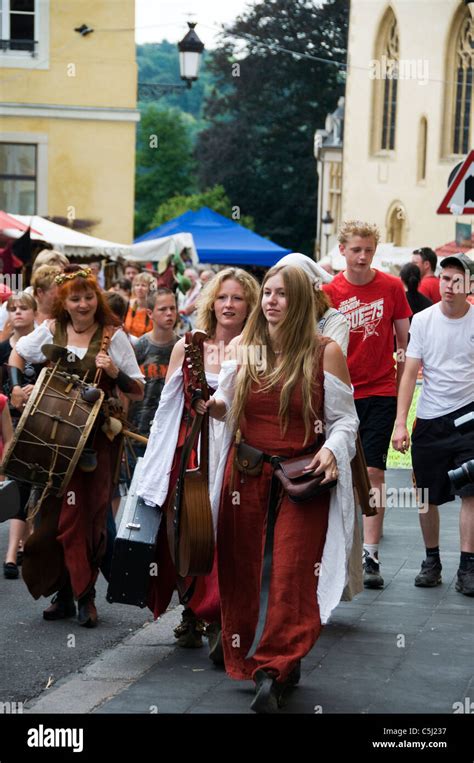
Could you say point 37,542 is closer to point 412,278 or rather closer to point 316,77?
point 412,278

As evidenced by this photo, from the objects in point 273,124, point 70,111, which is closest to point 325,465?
point 70,111

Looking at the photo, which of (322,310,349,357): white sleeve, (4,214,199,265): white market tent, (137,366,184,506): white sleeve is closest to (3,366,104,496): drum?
(137,366,184,506): white sleeve

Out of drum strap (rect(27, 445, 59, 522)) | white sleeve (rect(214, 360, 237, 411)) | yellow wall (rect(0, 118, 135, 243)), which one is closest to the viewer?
white sleeve (rect(214, 360, 237, 411))

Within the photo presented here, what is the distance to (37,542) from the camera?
755 cm

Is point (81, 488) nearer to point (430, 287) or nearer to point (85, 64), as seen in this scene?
point (430, 287)

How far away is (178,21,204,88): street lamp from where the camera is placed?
81.7 ft

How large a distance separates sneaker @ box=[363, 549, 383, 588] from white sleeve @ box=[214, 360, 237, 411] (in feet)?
8.75

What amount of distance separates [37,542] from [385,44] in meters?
41.2

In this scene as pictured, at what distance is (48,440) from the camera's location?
7.33 m

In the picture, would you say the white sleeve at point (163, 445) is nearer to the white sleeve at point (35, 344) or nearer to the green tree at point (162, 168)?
the white sleeve at point (35, 344)

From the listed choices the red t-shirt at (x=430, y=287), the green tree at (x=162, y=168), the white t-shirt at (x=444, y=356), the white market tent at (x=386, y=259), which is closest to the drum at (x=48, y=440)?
the white t-shirt at (x=444, y=356)

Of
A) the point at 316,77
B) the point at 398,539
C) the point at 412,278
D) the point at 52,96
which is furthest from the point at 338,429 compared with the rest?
the point at 316,77

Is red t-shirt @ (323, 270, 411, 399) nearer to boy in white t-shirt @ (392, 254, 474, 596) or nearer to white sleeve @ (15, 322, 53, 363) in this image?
boy in white t-shirt @ (392, 254, 474, 596)

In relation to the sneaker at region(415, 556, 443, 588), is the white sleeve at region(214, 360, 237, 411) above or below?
above
